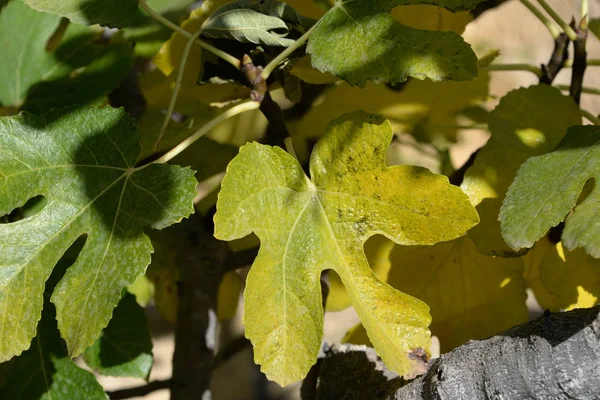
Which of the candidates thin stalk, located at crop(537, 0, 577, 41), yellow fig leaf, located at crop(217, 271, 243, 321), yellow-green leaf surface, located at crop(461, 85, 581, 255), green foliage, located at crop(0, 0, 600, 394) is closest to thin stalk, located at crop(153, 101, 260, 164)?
green foliage, located at crop(0, 0, 600, 394)

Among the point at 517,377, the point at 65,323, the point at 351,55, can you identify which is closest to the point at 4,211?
the point at 65,323

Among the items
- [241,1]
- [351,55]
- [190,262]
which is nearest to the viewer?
[351,55]

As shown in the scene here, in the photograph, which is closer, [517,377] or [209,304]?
[517,377]

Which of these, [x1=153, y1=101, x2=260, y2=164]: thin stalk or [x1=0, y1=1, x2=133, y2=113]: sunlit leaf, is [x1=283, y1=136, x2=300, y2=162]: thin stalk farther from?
[x1=0, y1=1, x2=133, y2=113]: sunlit leaf

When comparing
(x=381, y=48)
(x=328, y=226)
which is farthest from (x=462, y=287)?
(x=381, y=48)

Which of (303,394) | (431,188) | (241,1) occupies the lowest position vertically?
(303,394)

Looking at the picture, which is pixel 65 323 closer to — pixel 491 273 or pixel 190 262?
pixel 190 262

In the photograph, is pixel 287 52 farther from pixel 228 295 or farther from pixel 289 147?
pixel 228 295
